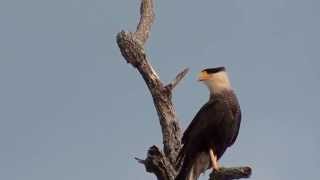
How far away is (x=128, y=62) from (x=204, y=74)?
160 cm

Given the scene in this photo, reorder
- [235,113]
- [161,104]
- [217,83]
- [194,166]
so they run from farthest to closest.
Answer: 1. [217,83]
2. [235,113]
3. [194,166]
4. [161,104]

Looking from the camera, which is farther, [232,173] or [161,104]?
[161,104]

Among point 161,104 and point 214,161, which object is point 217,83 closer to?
point 214,161

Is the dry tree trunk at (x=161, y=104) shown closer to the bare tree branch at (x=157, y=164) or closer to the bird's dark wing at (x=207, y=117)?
the bare tree branch at (x=157, y=164)

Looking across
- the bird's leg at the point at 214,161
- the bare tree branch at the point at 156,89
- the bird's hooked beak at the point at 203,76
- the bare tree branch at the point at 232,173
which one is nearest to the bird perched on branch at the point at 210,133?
the bird's leg at the point at 214,161

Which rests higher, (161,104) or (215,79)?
(215,79)

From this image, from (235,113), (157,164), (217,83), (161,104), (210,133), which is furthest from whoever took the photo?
(217,83)

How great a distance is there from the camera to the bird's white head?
34.3ft

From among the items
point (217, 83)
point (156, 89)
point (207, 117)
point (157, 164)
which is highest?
point (217, 83)

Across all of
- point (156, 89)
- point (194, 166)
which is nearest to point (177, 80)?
point (156, 89)

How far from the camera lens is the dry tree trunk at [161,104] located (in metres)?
8.35

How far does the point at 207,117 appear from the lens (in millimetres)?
9680

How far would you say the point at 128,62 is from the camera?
9.39 metres

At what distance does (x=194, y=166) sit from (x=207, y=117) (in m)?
0.72
